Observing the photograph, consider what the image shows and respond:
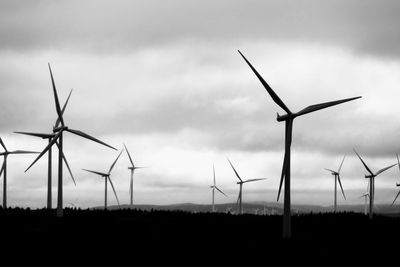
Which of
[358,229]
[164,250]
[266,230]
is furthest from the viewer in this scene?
[358,229]

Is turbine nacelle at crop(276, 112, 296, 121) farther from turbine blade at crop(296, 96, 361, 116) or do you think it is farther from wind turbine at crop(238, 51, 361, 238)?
turbine blade at crop(296, 96, 361, 116)

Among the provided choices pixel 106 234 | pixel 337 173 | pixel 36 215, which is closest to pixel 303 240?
pixel 106 234

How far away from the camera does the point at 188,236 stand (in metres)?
50.8

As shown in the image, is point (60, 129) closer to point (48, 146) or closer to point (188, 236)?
point (48, 146)

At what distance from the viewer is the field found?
40.8 meters

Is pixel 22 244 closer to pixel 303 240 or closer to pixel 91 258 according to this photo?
pixel 91 258

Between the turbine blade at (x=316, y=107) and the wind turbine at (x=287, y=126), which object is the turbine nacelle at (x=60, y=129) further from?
the turbine blade at (x=316, y=107)

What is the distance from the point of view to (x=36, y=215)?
62.8 metres

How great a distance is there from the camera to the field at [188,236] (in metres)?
40.8

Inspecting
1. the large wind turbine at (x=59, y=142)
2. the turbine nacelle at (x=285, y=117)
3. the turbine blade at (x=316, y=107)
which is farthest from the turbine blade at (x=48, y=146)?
the turbine blade at (x=316, y=107)

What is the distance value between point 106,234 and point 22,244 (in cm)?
779

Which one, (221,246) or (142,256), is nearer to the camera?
(142,256)

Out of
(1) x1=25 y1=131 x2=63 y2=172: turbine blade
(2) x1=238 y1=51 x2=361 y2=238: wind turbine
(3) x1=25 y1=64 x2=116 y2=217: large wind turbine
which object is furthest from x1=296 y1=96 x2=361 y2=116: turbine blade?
(1) x1=25 y1=131 x2=63 y2=172: turbine blade

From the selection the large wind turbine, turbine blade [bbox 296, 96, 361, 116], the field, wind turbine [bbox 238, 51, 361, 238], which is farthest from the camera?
the large wind turbine
